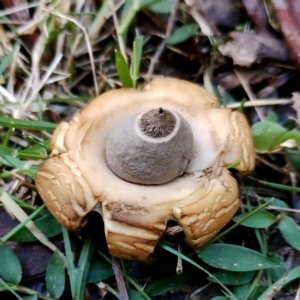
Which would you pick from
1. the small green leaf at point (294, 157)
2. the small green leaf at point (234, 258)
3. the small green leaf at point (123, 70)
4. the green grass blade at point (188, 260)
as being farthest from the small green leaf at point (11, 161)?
the small green leaf at point (294, 157)

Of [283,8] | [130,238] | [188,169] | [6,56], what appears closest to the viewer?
[130,238]

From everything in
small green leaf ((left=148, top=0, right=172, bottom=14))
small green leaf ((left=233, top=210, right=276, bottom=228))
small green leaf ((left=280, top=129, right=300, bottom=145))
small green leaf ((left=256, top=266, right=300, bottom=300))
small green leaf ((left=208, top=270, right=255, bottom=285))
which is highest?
small green leaf ((left=148, top=0, right=172, bottom=14))

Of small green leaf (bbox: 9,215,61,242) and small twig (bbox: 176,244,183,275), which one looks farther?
small green leaf (bbox: 9,215,61,242)

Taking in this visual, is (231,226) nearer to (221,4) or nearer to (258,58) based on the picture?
(258,58)

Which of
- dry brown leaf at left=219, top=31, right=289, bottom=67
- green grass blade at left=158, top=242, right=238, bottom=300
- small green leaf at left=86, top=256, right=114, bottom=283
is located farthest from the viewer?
dry brown leaf at left=219, top=31, right=289, bottom=67

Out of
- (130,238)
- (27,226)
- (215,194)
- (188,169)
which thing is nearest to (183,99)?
(188,169)

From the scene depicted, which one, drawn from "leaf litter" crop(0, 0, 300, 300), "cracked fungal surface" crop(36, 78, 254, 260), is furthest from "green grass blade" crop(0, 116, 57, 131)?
"cracked fungal surface" crop(36, 78, 254, 260)

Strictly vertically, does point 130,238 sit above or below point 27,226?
above

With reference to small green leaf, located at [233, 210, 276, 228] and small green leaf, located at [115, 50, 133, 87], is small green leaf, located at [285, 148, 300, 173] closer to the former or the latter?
small green leaf, located at [233, 210, 276, 228]
